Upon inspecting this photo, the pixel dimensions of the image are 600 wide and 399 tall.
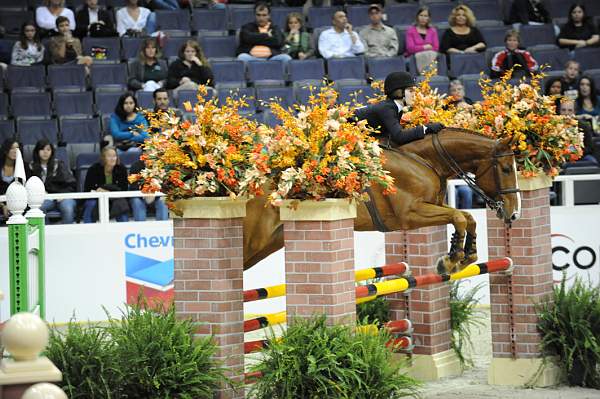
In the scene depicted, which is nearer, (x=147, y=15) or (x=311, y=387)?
(x=311, y=387)

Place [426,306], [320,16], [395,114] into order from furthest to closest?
[320,16] < [426,306] < [395,114]

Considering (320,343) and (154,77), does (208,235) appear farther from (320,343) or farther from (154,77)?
(154,77)

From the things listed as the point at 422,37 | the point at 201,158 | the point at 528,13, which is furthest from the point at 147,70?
→ the point at 201,158

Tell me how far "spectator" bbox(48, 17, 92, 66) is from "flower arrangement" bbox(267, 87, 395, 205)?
24.7 feet

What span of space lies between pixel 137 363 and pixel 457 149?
9.62 feet

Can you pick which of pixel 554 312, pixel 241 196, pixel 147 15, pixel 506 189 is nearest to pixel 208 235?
pixel 241 196

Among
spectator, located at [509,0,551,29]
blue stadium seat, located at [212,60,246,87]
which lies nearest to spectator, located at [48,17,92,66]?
blue stadium seat, located at [212,60,246,87]

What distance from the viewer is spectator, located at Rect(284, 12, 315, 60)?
542 inches

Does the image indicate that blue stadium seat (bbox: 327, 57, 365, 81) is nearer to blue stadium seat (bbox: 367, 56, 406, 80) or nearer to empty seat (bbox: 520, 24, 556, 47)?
blue stadium seat (bbox: 367, 56, 406, 80)

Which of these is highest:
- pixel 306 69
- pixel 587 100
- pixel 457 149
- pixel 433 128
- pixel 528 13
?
pixel 528 13

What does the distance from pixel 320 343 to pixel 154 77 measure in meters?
7.71

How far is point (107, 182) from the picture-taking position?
10852mm

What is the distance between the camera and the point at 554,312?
25.6 ft

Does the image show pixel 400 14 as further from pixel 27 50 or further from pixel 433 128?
pixel 433 128
